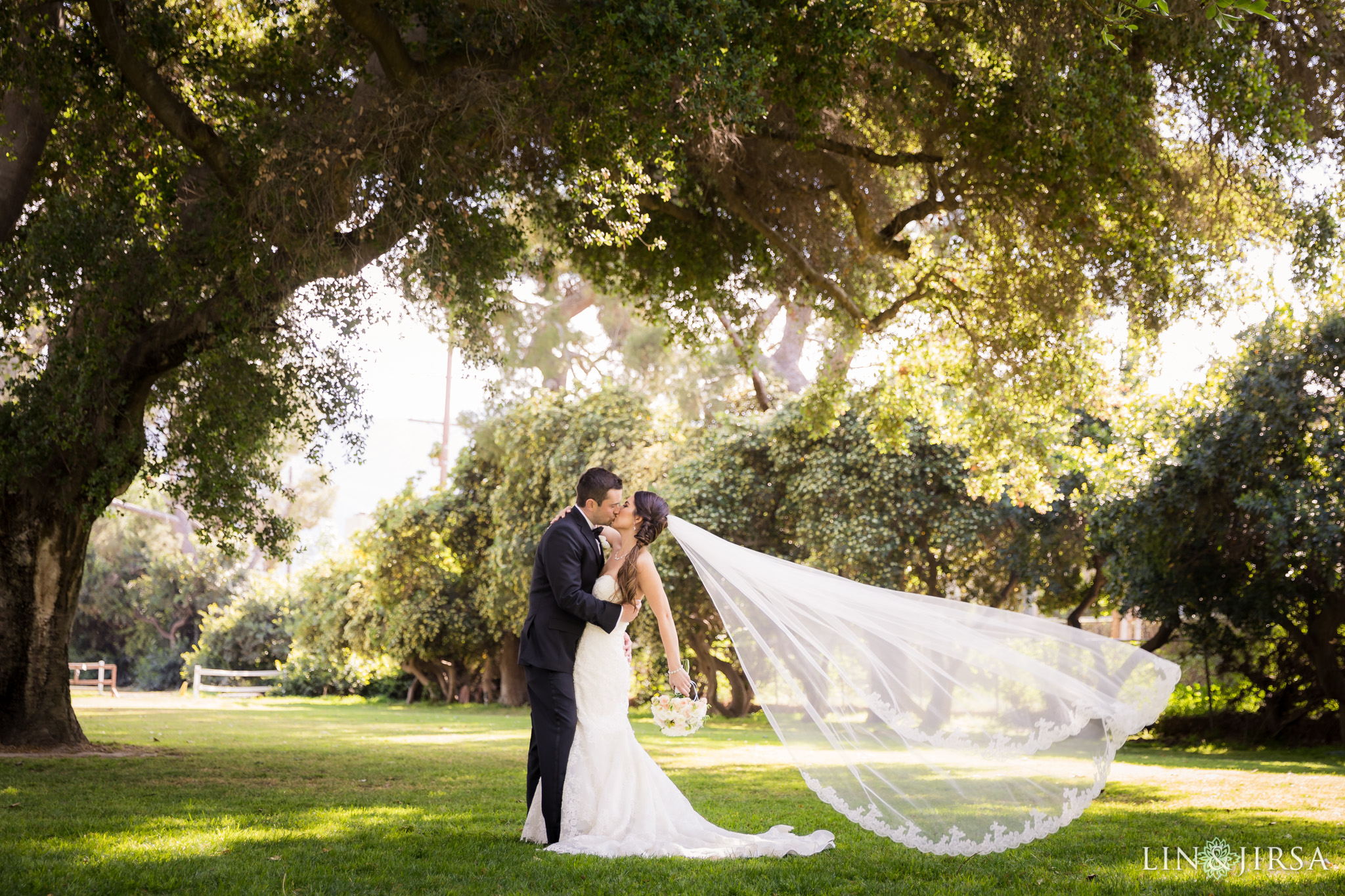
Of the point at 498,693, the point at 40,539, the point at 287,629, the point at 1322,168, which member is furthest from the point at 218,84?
the point at 287,629

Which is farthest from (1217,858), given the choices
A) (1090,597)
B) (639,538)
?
(1090,597)

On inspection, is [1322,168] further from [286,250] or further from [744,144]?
[286,250]

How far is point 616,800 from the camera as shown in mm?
6055

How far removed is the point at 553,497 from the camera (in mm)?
23031

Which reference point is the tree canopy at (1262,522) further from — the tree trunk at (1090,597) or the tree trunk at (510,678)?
the tree trunk at (510,678)

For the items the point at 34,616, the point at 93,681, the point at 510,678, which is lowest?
the point at 93,681

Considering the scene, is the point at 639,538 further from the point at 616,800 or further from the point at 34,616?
the point at 34,616

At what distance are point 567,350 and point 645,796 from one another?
25.9 meters

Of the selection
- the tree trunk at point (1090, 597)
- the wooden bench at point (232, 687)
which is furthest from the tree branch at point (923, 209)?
the wooden bench at point (232, 687)

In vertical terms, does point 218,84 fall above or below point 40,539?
above

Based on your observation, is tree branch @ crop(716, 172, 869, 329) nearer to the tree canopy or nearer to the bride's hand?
the tree canopy

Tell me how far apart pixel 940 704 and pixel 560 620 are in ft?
7.45

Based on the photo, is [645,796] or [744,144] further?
[744,144]

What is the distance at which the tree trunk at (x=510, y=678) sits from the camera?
26.5 m
